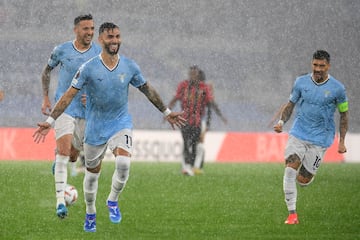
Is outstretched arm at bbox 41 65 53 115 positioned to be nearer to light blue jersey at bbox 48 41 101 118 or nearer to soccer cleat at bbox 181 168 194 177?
light blue jersey at bbox 48 41 101 118

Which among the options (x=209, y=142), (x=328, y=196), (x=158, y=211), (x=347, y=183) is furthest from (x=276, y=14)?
(x=158, y=211)

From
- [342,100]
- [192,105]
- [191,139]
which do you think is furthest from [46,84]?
[191,139]

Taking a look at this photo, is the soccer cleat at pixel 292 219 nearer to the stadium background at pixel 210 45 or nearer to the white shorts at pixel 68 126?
the white shorts at pixel 68 126

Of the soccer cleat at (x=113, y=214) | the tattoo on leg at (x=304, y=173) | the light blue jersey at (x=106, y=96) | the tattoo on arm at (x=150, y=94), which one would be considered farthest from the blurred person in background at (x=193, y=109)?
the light blue jersey at (x=106, y=96)

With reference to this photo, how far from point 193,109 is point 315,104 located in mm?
9200

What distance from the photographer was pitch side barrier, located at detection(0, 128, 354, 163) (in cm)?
2483

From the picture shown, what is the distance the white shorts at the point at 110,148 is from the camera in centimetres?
955

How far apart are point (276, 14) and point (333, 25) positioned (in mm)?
3096

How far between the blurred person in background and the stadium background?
1112cm

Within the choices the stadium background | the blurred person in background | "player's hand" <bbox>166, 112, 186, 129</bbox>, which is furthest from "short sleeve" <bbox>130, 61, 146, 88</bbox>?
the stadium background

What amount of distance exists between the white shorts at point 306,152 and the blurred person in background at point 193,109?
29.0ft

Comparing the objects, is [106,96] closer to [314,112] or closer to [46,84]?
[46,84]

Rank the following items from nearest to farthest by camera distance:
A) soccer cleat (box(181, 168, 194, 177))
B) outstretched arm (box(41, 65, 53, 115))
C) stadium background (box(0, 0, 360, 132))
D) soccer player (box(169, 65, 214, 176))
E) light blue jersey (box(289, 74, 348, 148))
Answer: light blue jersey (box(289, 74, 348, 148)) < outstretched arm (box(41, 65, 53, 115)) < soccer cleat (box(181, 168, 194, 177)) < soccer player (box(169, 65, 214, 176)) < stadium background (box(0, 0, 360, 132))

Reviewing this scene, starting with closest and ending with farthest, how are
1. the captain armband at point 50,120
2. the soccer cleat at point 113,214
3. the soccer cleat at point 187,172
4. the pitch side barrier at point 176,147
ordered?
1. the captain armband at point 50,120
2. the soccer cleat at point 113,214
3. the soccer cleat at point 187,172
4. the pitch side barrier at point 176,147
